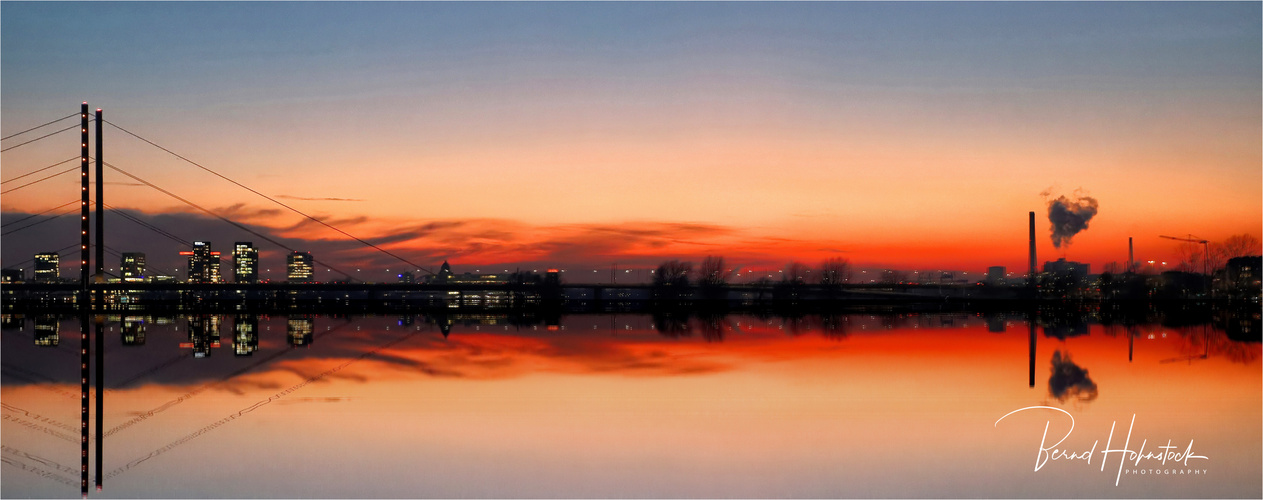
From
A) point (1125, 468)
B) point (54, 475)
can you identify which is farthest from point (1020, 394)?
point (54, 475)

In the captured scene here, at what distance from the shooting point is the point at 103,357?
27.5m

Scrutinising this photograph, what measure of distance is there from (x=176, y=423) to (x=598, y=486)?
7.88 m

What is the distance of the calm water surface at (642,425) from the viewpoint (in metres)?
11.1

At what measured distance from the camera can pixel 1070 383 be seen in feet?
66.8

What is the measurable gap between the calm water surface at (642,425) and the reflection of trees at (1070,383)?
0.08m

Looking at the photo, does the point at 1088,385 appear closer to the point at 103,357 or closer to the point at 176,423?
the point at 176,423

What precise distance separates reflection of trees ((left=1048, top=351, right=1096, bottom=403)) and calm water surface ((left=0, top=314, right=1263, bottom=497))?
78 millimetres

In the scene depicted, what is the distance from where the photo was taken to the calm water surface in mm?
11070

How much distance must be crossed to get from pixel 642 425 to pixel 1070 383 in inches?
423

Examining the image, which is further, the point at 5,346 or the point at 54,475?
the point at 5,346

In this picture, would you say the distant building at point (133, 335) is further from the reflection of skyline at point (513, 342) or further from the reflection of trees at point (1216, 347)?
the reflection of trees at point (1216, 347)

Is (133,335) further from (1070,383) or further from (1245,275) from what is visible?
(1245,275)

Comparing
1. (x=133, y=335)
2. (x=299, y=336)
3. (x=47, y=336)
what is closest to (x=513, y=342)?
(x=299, y=336)

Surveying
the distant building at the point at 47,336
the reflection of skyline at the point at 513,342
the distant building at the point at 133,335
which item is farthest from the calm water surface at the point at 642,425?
the distant building at the point at 47,336
